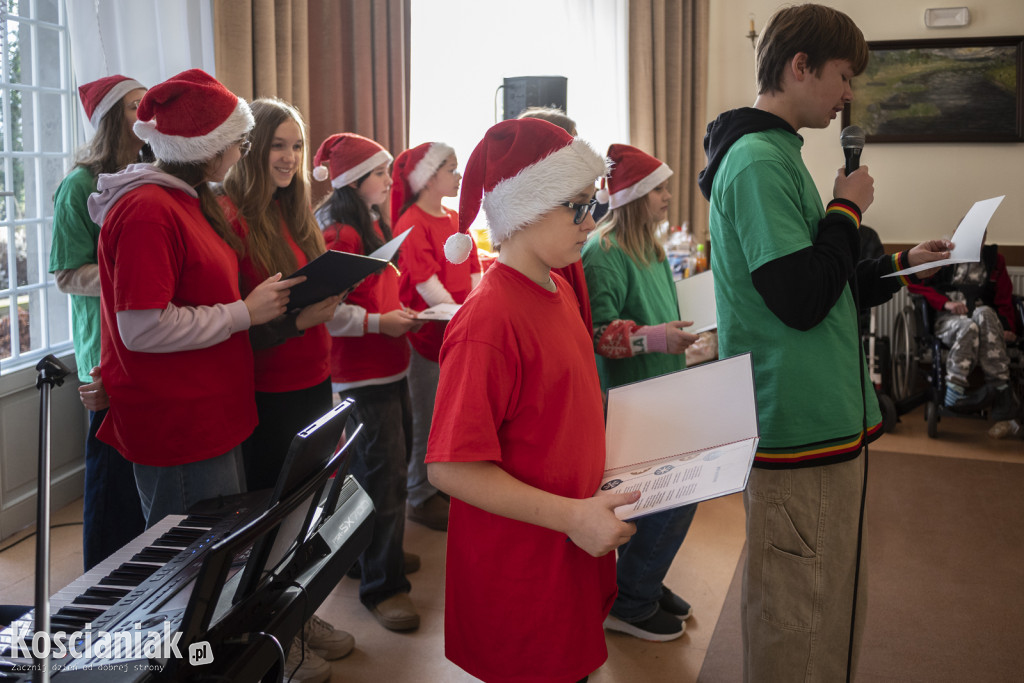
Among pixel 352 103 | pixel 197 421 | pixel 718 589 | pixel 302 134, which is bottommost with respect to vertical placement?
pixel 718 589

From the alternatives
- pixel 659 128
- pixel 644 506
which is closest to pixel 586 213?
pixel 644 506

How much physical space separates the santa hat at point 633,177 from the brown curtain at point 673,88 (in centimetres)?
345

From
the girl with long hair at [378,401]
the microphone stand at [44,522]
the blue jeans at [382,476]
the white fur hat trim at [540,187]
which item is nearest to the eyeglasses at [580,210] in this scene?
the white fur hat trim at [540,187]

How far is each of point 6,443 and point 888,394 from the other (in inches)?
167

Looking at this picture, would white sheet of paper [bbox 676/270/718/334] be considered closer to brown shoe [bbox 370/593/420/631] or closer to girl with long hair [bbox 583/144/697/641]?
girl with long hair [bbox 583/144/697/641]

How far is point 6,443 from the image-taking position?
289 centimetres

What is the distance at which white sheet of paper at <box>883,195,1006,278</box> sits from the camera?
1.35 m

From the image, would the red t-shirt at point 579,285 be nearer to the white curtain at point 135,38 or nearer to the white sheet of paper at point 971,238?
the white sheet of paper at point 971,238

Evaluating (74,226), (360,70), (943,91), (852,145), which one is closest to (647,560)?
(852,145)

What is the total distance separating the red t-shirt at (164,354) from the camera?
147 cm

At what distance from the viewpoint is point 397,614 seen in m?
2.28

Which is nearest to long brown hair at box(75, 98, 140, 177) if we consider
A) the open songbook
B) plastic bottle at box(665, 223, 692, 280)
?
the open songbook

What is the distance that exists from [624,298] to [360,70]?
2.21m

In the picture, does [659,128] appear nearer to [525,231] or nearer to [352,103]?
[352,103]
